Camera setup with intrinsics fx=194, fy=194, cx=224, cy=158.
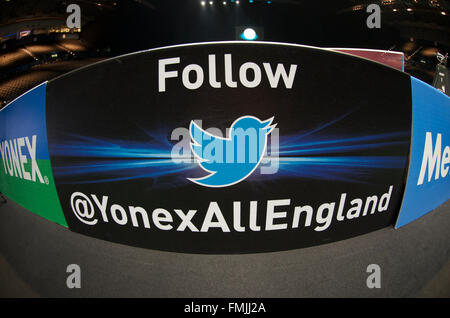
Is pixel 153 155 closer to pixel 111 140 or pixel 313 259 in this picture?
pixel 111 140

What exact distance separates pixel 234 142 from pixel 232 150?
0.06 meters

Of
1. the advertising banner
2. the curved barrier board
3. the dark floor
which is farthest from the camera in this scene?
the advertising banner

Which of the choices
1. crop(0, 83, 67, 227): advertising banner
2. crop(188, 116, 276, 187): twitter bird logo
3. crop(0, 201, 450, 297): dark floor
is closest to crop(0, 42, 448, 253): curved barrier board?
crop(188, 116, 276, 187): twitter bird logo

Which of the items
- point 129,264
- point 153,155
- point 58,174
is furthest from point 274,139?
point 58,174

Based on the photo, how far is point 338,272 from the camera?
143 centimetres

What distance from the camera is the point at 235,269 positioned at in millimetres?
1486

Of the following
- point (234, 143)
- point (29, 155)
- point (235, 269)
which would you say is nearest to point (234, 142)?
point (234, 143)

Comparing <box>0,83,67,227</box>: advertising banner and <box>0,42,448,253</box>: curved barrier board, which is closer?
<box>0,42,448,253</box>: curved barrier board

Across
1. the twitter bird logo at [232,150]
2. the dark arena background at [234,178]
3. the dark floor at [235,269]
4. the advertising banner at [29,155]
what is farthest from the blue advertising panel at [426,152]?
the advertising banner at [29,155]

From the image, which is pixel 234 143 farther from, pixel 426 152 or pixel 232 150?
pixel 426 152

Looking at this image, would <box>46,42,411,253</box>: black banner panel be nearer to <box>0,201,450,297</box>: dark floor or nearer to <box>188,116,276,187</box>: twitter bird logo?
<box>188,116,276,187</box>: twitter bird logo

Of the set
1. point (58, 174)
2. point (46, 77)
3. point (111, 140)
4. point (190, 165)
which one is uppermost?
point (46, 77)

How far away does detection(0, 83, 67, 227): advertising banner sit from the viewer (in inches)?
74.5
